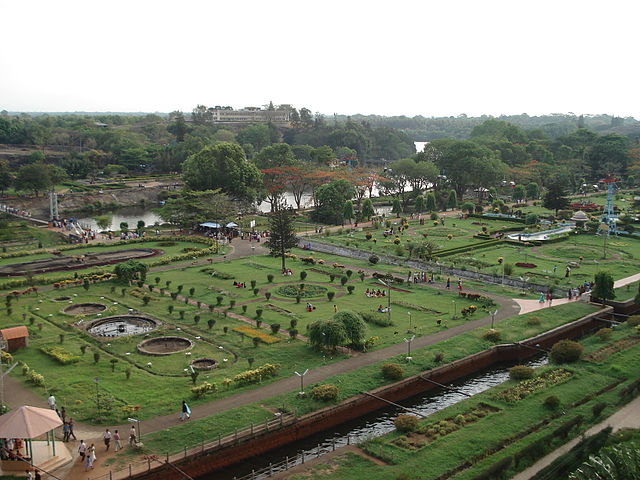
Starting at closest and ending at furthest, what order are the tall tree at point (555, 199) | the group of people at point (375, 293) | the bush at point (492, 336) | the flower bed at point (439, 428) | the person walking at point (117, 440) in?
1. the person walking at point (117, 440)
2. the flower bed at point (439, 428)
3. the bush at point (492, 336)
4. the group of people at point (375, 293)
5. the tall tree at point (555, 199)

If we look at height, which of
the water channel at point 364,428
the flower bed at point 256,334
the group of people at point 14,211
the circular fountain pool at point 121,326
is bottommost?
the water channel at point 364,428

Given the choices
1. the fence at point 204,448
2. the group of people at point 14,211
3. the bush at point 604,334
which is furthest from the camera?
the group of people at point 14,211

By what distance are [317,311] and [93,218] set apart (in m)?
57.4

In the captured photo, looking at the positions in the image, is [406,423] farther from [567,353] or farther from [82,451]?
[82,451]

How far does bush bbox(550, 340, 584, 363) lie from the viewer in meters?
33.4

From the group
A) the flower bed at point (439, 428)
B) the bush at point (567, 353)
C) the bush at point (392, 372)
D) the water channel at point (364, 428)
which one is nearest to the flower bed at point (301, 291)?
the bush at point (392, 372)

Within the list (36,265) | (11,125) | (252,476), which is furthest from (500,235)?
(11,125)

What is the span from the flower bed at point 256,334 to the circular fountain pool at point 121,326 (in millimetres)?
5203

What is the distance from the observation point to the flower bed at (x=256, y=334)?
35.0 meters

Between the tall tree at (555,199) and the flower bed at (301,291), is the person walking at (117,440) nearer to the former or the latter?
the flower bed at (301,291)

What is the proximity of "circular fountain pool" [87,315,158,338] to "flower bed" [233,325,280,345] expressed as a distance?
5203 mm

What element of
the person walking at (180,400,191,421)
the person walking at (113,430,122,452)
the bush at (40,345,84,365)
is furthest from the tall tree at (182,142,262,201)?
the person walking at (113,430,122,452)

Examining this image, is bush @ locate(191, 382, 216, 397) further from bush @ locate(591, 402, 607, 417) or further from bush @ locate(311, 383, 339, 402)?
bush @ locate(591, 402, 607, 417)

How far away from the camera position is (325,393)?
28.1 metres
